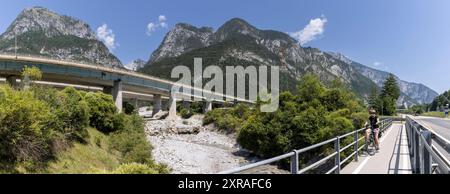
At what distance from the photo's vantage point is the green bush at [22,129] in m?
15.3

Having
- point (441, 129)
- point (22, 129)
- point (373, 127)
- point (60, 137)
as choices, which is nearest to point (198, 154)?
point (60, 137)

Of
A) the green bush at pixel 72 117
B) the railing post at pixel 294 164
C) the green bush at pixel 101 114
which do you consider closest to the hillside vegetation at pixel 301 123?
the green bush at pixel 101 114

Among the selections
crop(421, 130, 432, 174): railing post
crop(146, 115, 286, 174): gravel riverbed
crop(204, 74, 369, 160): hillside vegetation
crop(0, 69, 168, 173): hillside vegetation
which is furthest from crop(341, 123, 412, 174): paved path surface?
crop(146, 115, 286, 174): gravel riverbed

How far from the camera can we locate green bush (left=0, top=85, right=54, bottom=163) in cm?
1530

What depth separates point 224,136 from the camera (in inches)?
1944

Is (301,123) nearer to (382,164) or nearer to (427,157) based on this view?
(382,164)

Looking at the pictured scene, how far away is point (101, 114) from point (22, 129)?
46.9ft

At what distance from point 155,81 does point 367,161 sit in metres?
54.4

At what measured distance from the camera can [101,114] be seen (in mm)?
30188

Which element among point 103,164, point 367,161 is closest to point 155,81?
point 103,164

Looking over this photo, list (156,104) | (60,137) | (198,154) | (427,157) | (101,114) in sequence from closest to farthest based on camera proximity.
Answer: (427,157)
(60,137)
(101,114)
(198,154)
(156,104)

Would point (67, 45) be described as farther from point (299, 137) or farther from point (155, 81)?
point (299, 137)

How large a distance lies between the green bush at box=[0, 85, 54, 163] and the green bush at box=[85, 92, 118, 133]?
39.6 ft

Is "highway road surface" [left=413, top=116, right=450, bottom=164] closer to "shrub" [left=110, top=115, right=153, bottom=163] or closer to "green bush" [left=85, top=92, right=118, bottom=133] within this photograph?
"shrub" [left=110, top=115, right=153, bottom=163]
